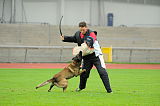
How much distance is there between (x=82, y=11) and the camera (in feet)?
167

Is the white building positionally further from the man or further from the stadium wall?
the man

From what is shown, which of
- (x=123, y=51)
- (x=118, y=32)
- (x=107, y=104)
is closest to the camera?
(x=107, y=104)

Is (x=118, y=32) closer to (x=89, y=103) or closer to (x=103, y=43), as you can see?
(x=103, y=43)

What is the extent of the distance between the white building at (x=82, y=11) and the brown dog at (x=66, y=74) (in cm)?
3441

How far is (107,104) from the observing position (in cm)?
1173

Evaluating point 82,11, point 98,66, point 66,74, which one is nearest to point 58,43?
point 82,11

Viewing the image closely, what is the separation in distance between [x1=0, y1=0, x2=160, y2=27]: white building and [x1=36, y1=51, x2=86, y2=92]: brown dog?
34.4m

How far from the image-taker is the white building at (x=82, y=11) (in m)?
48.9

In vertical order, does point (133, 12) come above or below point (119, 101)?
above

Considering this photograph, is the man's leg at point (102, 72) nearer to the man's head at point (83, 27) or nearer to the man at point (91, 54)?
the man at point (91, 54)

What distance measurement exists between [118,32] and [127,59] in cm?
919

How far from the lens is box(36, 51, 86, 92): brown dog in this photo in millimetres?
14062

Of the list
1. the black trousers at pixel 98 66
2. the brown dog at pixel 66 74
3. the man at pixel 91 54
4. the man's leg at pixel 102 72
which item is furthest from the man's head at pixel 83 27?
the man's leg at pixel 102 72

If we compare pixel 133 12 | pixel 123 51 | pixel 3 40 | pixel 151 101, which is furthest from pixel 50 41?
pixel 151 101
